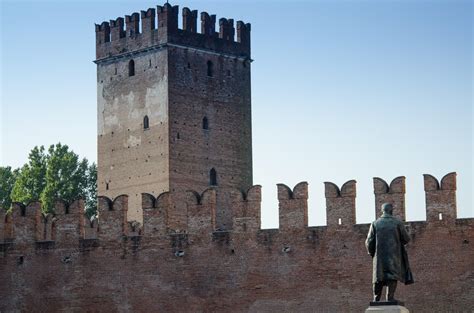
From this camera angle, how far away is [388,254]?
25.7 metres

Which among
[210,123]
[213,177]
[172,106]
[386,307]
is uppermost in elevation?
[172,106]

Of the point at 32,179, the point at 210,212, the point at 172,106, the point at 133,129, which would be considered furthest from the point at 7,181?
the point at 210,212

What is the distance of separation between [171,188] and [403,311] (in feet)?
98.4

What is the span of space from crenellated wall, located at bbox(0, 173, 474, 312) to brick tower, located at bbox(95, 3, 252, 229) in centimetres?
1416

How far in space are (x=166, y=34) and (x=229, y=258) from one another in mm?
18359

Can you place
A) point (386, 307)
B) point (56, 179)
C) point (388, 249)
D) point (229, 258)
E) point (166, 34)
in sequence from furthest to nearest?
point (56, 179)
point (166, 34)
point (229, 258)
point (388, 249)
point (386, 307)

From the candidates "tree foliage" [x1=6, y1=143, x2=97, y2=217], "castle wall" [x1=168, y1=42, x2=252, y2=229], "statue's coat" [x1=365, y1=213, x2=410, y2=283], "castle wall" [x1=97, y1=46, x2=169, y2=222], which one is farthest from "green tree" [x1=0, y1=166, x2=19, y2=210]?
"statue's coat" [x1=365, y1=213, x2=410, y2=283]

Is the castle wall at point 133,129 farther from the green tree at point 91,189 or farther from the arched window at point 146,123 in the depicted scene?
the green tree at point 91,189

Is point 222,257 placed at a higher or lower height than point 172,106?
lower

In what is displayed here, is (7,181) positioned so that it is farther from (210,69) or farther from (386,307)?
(386,307)

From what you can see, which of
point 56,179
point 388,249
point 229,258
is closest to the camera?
point 388,249

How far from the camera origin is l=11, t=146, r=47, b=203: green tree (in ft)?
202

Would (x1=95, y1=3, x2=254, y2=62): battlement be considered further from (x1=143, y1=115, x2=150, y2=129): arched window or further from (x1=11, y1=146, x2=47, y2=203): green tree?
(x1=11, y1=146, x2=47, y2=203): green tree

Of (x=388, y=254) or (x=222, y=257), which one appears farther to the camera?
(x=222, y=257)
